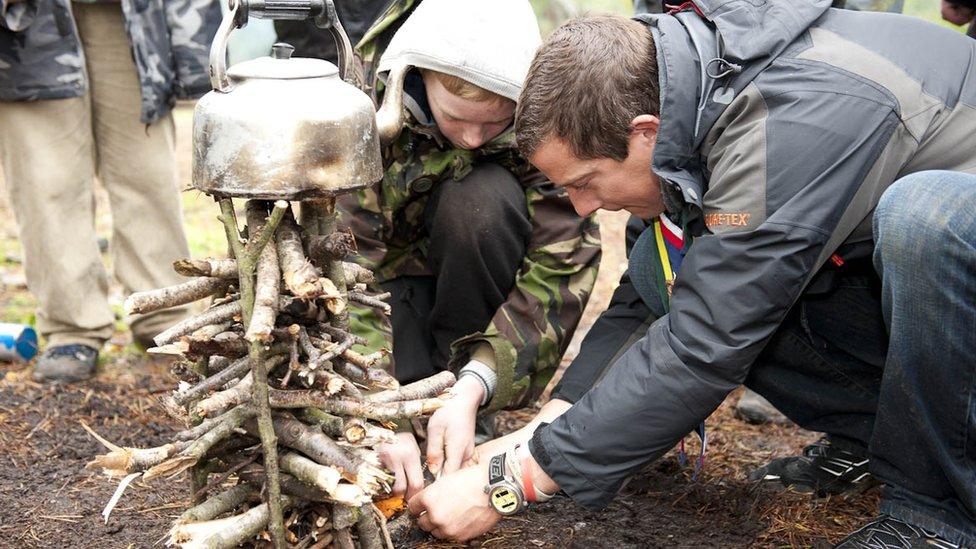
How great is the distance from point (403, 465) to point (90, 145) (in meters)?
2.01

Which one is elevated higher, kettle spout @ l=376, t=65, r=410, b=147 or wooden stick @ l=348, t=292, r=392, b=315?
kettle spout @ l=376, t=65, r=410, b=147

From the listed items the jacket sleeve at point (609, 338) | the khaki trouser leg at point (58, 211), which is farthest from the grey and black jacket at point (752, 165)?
the khaki trouser leg at point (58, 211)

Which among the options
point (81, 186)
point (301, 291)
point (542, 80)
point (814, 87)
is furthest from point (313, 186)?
point (81, 186)

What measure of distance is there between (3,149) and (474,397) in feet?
6.72

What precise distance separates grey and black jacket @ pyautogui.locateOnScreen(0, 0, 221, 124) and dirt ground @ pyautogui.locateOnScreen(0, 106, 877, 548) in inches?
40.1

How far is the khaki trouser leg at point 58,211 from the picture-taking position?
358 cm

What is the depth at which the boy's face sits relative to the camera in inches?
105

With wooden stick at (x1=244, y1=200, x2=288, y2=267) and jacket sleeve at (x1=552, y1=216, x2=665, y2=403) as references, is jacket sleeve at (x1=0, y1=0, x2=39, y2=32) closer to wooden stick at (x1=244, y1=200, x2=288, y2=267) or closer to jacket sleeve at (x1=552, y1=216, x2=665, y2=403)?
wooden stick at (x1=244, y1=200, x2=288, y2=267)

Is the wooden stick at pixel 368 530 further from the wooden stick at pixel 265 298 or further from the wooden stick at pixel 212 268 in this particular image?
the wooden stick at pixel 212 268

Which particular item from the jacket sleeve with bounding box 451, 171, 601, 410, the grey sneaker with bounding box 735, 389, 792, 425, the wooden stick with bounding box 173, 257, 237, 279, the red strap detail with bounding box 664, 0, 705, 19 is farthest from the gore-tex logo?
the grey sneaker with bounding box 735, 389, 792, 425

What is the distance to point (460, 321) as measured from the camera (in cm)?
314

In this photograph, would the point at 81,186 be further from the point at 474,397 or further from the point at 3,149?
the point at 474,397

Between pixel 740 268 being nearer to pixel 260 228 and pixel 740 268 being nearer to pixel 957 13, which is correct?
pixel 260 228

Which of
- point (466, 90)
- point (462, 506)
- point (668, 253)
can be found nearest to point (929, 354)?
point (668, 253)
